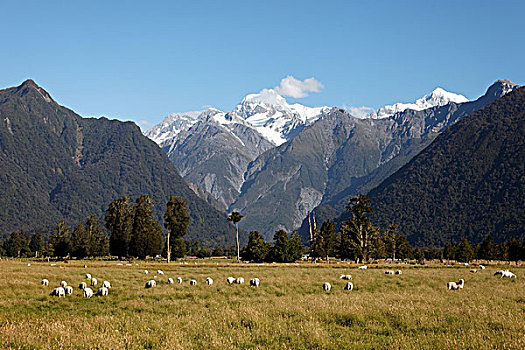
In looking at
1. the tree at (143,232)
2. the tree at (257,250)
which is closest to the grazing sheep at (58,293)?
the tree at (257,250)

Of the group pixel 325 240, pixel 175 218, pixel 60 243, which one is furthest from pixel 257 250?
pixel 60 243

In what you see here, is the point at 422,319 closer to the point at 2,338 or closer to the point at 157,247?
the point at 2,338

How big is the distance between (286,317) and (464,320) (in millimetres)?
7238

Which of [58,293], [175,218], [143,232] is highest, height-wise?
[175,218]

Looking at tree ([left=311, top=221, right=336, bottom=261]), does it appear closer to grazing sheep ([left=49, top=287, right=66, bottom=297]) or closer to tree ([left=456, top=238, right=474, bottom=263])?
tree ([left=456, top=238, right=474, bottom=263])

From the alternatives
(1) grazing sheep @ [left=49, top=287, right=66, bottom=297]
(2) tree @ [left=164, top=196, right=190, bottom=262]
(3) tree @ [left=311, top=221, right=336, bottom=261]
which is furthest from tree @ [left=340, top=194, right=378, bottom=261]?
(1) grazing sheep @ [left=49, top=287, right=66, bottom=297]

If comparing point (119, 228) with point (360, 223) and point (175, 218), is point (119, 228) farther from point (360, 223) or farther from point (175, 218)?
point (360, 223)

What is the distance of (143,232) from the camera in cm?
11969

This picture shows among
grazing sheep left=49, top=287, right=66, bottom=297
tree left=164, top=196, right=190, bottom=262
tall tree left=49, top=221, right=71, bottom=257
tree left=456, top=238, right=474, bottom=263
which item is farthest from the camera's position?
tall tree left=49, top=221, right=71, bottom=257

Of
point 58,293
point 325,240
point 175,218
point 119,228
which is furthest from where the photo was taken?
point 119,228

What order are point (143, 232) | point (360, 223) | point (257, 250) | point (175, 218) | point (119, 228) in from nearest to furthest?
point (360, 223) < point (175, 218) < point (257, 250) < point (119, 228) < point (143, 232)

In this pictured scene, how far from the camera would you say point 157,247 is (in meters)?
127

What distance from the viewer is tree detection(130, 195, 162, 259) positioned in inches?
4651

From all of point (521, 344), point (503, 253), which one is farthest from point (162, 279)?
point (503, 253)
